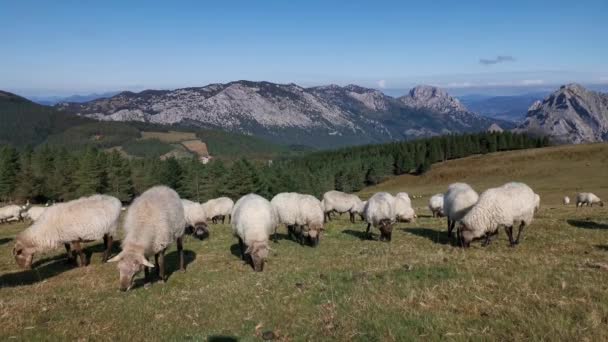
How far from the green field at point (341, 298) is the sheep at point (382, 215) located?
2.80 m

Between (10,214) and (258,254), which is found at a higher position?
(258,254)

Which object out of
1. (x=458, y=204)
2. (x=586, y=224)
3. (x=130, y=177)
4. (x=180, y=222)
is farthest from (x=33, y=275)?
(x=130, y=177)

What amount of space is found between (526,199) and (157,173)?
107 m

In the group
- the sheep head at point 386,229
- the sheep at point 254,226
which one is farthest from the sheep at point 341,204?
the sheep at point 254,226

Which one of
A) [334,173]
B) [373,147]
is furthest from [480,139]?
[334,173]

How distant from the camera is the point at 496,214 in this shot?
21453 millimetres

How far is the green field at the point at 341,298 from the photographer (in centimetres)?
835

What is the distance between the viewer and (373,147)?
604 feet

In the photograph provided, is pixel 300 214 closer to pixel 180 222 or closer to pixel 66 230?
pixel 180 222

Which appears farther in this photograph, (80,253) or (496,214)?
(496,214)

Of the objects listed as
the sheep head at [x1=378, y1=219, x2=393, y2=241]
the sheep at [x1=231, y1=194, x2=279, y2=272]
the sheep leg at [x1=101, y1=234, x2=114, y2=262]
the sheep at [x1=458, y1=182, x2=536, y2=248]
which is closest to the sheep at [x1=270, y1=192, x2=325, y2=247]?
the sheep at [x1=231, y1=194, x2=279, y2=272]

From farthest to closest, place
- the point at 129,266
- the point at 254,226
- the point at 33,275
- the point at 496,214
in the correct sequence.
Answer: the point at 254,226
the point at 496,214
the point at 33,275
the point at 129,266

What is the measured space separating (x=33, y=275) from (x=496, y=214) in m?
22.5

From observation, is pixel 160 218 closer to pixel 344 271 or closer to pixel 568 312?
pixel 344 271
